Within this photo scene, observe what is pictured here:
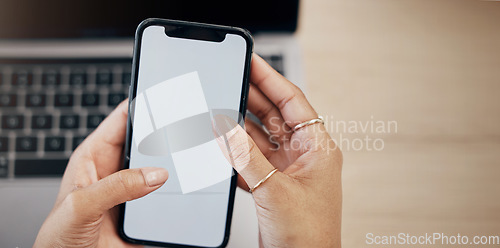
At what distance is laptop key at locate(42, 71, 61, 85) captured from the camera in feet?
1.43

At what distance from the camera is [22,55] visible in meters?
0.45

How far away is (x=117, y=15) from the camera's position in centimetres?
44

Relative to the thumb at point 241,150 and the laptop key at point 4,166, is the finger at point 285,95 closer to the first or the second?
the thumb at point 241,150

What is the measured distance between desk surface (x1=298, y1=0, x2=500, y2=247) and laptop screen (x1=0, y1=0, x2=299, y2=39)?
0.07 m

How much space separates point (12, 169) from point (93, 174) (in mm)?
143

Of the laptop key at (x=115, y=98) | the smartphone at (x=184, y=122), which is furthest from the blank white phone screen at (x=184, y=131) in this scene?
the laptop key at (x=115, y=98)

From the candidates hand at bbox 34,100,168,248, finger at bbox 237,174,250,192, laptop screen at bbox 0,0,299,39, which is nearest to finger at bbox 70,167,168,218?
hand at bbox 34,100,168,248

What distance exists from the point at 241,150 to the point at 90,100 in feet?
0.85

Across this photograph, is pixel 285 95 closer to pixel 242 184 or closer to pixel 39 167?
pixel 242 184

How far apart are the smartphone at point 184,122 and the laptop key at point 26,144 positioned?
157 mm

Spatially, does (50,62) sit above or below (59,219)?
above

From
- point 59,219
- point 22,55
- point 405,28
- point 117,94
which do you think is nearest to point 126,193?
point 59,219

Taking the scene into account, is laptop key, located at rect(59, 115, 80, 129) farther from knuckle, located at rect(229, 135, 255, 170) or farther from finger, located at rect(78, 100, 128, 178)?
knuckle, located at rect(229, 135, 255, 170)

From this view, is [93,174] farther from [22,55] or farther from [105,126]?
[22,55]
